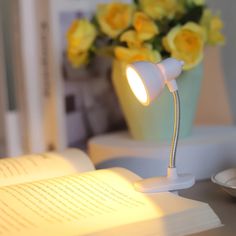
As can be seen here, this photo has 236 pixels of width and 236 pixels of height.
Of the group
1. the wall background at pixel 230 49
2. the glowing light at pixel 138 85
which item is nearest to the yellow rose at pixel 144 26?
the glowing light at pixel 138 85

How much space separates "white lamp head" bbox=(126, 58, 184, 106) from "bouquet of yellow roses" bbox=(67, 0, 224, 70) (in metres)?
0.19

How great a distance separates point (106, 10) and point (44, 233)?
521mm

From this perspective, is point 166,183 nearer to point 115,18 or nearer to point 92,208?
point 92,208

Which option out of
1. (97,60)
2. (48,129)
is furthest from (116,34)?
(48,129)

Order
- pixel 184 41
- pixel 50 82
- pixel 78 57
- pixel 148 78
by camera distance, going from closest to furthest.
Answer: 1. pixel 148 78
2. pixel 184 41
3. pixel 78 57
4. pixel 50 82

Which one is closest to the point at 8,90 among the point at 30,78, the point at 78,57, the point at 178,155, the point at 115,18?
the point at 30,78

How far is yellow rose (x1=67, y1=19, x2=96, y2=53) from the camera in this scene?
103 cm

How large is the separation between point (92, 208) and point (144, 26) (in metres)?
0.37

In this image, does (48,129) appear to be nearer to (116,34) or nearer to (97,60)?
(97,60)

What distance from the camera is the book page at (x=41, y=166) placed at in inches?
34.8

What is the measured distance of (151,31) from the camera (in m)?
0.95

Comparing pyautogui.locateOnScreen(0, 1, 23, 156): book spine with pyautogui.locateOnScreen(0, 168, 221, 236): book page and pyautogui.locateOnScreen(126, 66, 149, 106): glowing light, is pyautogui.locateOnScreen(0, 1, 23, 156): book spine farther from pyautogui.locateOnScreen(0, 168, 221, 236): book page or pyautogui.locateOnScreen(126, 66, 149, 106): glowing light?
pyautogui.locateOnScreen(126, 66, 149, 106): glowing light

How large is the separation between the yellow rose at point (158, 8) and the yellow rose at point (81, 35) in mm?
117

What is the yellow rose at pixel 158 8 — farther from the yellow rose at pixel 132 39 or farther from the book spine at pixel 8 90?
the book spine at pixel 8 90
